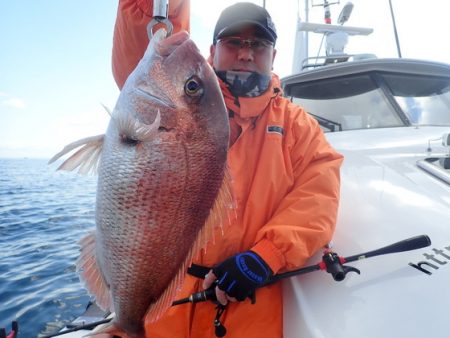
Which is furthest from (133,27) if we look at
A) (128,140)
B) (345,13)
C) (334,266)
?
(345,13)

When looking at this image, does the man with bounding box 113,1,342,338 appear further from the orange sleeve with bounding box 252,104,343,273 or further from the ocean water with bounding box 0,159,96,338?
the ocean water with bounding box 0,159,96,338

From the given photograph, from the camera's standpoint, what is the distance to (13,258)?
6.68m

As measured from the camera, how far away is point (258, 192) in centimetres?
203

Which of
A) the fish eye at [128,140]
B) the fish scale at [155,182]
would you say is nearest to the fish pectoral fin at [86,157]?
the fish scale at [155,182]

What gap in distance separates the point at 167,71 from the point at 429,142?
2.64 meters

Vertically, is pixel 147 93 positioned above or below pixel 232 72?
below

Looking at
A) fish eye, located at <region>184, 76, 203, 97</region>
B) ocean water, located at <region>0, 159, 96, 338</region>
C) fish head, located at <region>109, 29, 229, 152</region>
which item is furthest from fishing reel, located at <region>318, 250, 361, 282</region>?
ocean water, located at <region>0, 159, 96, 338</region>

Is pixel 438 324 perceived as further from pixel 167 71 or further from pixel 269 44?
pixel 269 44

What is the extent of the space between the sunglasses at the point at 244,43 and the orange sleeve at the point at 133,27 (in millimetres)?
340

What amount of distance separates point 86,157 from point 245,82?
1222mm

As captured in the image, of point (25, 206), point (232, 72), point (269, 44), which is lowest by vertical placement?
point (25, 206)

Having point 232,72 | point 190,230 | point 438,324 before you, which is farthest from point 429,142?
point 190,230

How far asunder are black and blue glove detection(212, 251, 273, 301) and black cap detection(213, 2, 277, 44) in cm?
153

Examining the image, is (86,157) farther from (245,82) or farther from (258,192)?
(245,82)
